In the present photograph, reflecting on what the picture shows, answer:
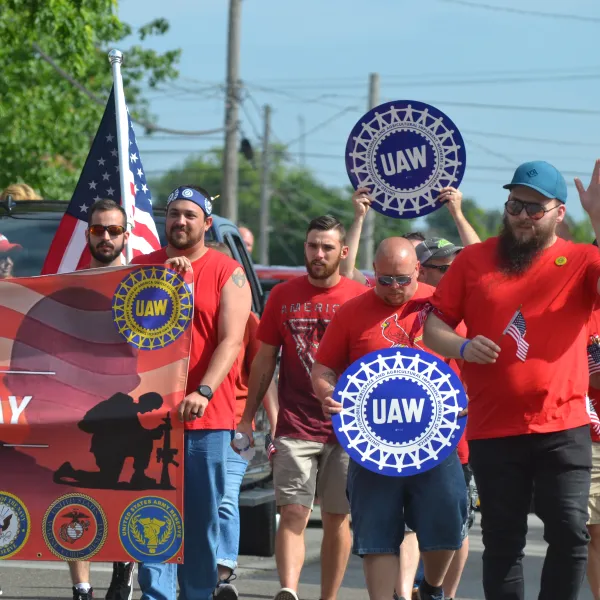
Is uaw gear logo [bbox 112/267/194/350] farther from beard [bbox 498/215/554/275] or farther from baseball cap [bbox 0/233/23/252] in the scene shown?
baseball cap [bbox 0/233/23/252]

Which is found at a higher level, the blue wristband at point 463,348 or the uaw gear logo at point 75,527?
the blue wristband at point 463,348

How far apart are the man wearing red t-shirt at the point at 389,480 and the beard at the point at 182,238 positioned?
0.80 m

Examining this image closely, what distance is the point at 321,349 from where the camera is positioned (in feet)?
22.8

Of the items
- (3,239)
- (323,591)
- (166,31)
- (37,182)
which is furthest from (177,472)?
(166,31)

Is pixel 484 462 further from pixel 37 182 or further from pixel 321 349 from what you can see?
pixel 37 182

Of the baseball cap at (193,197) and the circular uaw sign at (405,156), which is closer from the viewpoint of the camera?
the baseball cap at (193,197)

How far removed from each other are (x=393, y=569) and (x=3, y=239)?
3385mm

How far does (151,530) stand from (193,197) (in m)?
1.62

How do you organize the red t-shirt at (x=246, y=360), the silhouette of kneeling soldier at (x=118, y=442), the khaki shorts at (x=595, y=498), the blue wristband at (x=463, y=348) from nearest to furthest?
the blue wristband at (x=463, y=348) → the silhouette of kneeling soldier at (x=118, y=442) → the khaki shorts at (x=595, y=498) → the red t-shirt at (x=246, y=360)

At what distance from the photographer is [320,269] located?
7848mm

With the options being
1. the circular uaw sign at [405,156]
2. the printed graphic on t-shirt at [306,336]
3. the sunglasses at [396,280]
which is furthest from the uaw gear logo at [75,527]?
the circular uaw sign at [405,156]

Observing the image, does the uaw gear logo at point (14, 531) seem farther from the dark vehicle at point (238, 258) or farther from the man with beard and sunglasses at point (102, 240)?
the dark vehicle at point (238, 258)

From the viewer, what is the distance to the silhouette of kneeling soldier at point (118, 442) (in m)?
6.71

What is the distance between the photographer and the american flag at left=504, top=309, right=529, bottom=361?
5.71 metres
